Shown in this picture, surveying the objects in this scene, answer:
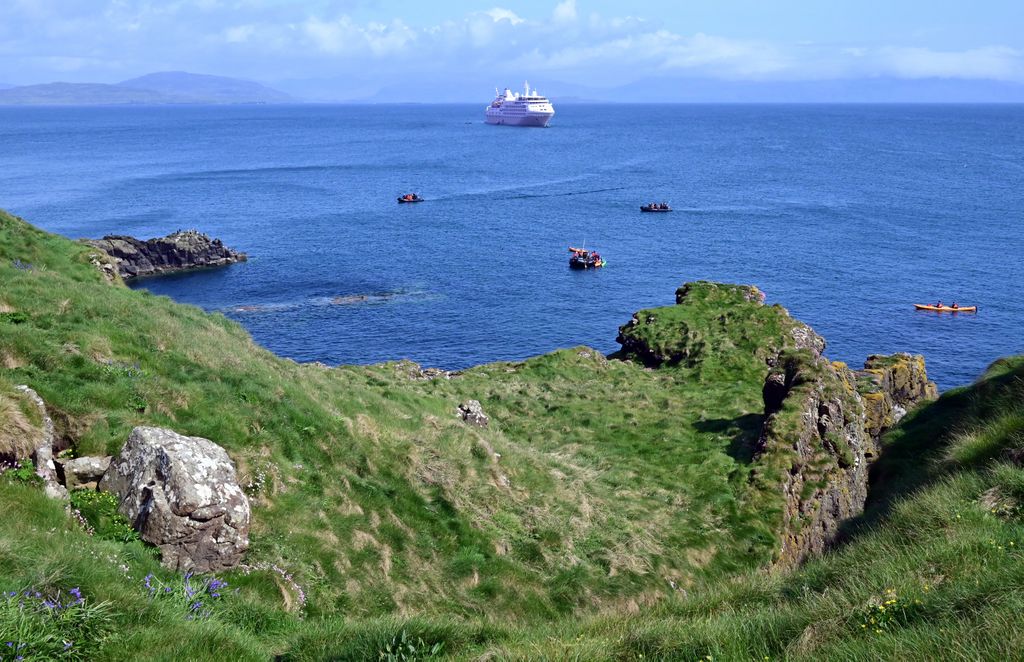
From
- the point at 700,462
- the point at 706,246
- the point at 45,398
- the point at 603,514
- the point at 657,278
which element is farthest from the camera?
the point at 706,246

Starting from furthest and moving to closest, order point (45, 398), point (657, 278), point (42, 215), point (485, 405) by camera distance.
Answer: point (42, 215), point (657, 278), point (485, 405), point (45, 398)

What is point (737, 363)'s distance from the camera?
→ 147 feet

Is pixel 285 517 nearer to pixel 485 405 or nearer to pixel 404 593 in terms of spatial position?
pixel 404 593

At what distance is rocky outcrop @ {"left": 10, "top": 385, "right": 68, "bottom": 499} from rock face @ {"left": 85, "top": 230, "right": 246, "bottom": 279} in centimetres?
8222

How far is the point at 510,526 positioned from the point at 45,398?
1197cm

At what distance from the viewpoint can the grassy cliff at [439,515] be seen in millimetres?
10055

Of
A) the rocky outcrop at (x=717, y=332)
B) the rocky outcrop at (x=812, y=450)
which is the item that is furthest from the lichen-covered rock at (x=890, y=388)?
the rocky outcrop at (x=717, y=332)

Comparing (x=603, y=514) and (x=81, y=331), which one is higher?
(x=81, y=331)

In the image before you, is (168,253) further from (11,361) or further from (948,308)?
(948,308)

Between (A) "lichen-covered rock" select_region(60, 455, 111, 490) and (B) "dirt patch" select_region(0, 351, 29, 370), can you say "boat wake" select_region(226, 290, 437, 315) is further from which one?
(A) "lichen-covered rock" select_region(60, 455, 111, 490)

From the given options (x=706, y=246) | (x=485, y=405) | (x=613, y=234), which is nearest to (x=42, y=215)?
(x=613, y=234)

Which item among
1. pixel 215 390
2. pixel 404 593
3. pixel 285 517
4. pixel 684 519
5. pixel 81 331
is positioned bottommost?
pixel 684 519

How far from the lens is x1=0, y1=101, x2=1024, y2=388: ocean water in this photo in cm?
6988

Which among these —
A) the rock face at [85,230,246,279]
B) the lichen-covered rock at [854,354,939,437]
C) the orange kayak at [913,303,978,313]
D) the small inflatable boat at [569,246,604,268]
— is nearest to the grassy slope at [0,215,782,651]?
the lichen-covered rock at [854,354,939,437]
